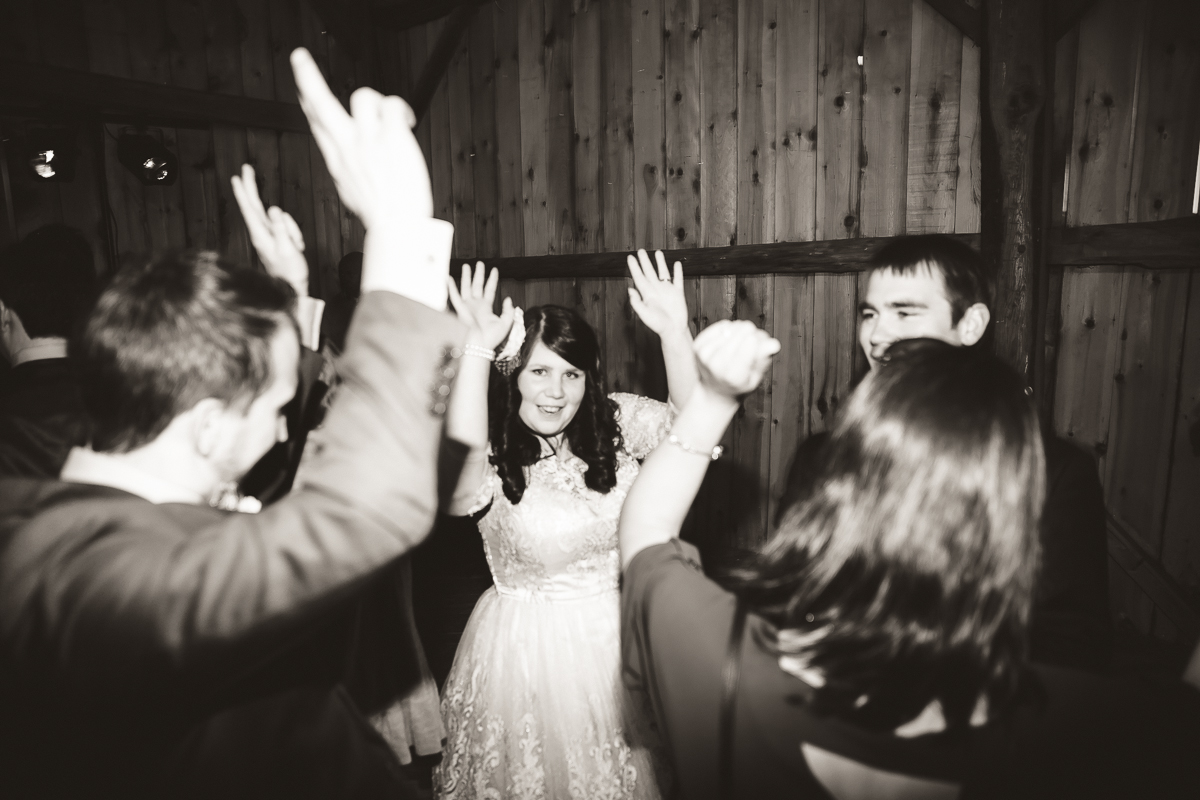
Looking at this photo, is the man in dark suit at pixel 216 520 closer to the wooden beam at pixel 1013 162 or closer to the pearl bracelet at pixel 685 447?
the pearl bracelet at pixel 685 447

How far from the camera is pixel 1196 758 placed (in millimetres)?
772

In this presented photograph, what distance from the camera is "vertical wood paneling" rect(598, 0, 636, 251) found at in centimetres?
424

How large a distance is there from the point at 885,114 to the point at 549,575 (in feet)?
9.17

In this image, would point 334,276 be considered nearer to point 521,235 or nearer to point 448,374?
point 521,235

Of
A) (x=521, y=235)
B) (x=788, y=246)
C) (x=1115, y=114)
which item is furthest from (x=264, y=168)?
(x=1115, y=114)

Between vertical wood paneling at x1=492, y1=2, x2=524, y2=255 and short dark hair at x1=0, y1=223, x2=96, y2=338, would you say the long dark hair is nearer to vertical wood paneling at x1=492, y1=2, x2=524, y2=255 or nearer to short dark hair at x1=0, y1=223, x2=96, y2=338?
short dark hair at x1=0, y1=223, x2=96, y2=338

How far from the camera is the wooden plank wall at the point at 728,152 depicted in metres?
3.35

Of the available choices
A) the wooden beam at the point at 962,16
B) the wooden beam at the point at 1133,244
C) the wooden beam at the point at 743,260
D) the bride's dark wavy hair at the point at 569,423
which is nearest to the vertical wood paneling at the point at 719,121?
the wooden beam at the point at 743,260

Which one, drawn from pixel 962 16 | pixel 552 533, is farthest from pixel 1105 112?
pixel 552 533

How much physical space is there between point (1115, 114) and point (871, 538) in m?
3.05

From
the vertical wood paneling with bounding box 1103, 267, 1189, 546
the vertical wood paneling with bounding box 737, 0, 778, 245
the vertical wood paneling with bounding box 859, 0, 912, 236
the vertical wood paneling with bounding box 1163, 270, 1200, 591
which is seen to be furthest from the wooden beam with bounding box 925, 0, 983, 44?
the vertical wood paneling with bounding box 1163, 270, 1200, 591

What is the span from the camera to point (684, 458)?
100 cm

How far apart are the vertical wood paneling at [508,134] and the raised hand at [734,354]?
4.17m

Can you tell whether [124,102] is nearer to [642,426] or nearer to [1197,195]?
[642,426]
